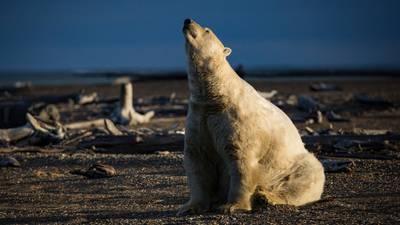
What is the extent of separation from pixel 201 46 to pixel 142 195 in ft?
9.90

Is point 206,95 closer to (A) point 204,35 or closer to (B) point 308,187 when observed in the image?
(A) point 204,35

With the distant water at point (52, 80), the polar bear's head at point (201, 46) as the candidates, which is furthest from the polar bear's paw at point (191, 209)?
the distant water at point (52, 80)

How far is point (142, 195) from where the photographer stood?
10961 mm

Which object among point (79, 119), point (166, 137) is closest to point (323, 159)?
point (166, 137)

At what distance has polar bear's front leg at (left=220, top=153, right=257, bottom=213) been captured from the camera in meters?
8.82

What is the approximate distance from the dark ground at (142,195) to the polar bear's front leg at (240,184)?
0.16 meters

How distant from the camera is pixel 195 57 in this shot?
8.80 m

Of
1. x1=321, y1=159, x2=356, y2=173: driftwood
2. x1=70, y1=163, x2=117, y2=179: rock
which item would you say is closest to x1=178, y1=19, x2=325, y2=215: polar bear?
x1=321, y1=159, x2=356, y2=173: driftwood

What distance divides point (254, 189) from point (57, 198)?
3.38 meters

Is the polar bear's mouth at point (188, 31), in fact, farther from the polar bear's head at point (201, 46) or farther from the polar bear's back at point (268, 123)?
the polar bear's back at point (268, 123)

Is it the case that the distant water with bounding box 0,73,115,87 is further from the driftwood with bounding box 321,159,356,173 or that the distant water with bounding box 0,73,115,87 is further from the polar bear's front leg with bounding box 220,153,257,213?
the polar bear's front leg with bounding box 220,153,257,213

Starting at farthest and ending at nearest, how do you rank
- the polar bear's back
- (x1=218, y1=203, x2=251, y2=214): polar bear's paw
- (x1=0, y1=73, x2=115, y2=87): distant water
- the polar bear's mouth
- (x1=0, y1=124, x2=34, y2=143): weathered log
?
1. (x1=0, y1=73, x2=115, y2=87): distant water
2. (x1=0, y1=124, x2=34, y2=143): weathered log
3. the polar bear's back
4. (x1=218, y1=203, x2=251, y2=214): polar bear's paw
5. the polar bear's mouth

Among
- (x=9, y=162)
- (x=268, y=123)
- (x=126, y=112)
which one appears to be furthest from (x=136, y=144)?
(x=126, y=112)

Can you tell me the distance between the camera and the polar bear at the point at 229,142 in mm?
8836
